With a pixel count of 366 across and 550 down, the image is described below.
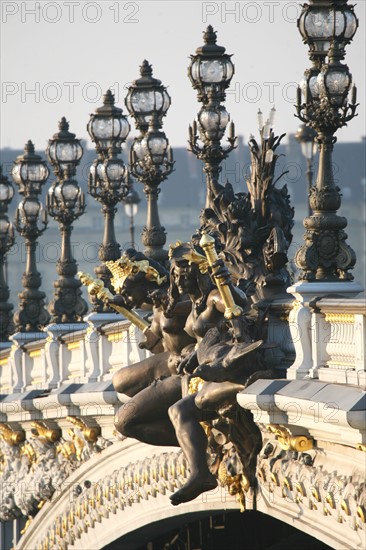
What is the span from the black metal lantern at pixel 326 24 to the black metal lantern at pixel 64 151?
13102 mm

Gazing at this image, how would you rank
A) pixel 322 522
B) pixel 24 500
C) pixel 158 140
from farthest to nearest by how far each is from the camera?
pixel 24 500 → pixel 158 140 → pixel 322 522

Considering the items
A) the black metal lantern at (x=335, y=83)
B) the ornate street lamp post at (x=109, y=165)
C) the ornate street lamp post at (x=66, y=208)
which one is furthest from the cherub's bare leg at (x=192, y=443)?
the ornate street lamp post at (x=66, y=208)

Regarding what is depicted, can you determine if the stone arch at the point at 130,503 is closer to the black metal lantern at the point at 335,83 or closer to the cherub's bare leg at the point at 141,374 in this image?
the cherub's bare leg at the point at 141,374

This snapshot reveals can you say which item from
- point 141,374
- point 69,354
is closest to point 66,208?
point 69,354

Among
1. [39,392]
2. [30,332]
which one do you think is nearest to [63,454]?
[39,392]

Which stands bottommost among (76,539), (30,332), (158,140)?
(76,539)

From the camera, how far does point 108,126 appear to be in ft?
113

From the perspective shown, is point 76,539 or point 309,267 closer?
point 309,267

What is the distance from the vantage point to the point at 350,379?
894 inches

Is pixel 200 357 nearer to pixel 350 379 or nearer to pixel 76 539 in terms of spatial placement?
pixel 350 379

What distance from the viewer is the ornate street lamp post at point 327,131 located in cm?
2362

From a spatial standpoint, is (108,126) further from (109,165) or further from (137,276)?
(137,276)

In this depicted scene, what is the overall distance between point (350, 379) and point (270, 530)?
533 inches

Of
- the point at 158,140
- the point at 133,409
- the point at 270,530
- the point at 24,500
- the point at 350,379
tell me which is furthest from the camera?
the point at 24,500
